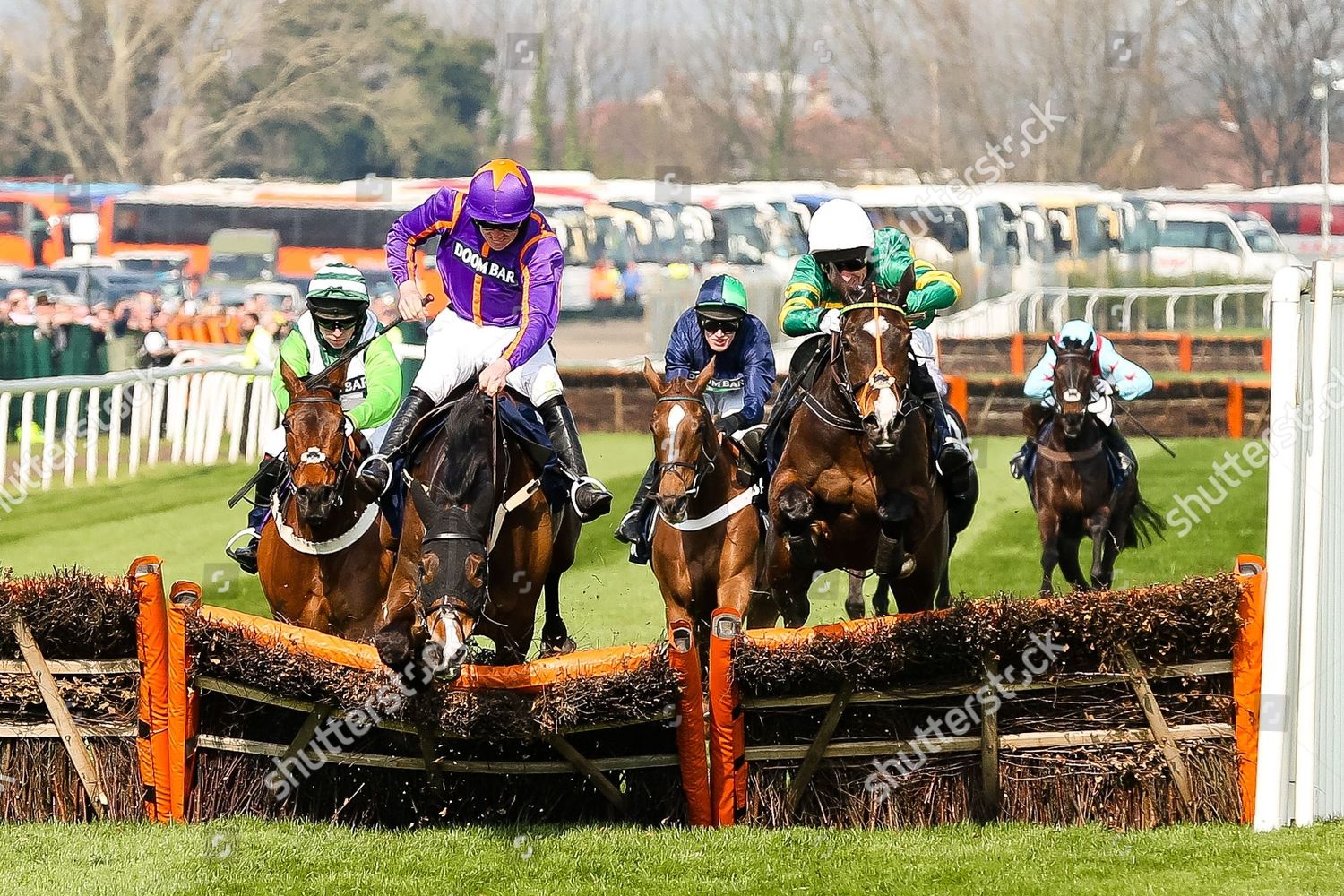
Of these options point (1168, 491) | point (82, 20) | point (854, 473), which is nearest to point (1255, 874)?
point (854, 473)

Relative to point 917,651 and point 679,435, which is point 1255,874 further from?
point 679,435

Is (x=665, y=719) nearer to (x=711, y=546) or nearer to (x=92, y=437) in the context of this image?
(x=711, y=546)

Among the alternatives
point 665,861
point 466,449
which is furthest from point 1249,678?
point 466,449

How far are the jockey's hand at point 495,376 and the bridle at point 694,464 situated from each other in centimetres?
76

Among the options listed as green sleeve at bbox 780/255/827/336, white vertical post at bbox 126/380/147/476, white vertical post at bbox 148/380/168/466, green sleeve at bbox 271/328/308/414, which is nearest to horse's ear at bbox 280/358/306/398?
green sleeve at bbox 271/328/308/414

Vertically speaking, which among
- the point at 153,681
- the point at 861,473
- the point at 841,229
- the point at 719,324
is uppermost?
the point at 841,229

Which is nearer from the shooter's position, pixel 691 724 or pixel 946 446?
pixel 691 724

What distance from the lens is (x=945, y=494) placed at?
7156 mm

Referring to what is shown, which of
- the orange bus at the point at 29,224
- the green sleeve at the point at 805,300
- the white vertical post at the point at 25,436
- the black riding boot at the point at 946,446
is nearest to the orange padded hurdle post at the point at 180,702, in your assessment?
the green sleeve at the point at 805,300

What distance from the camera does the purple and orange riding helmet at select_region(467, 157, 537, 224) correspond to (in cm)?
646

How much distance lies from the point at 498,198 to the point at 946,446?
203 centimetres

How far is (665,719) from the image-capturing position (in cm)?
581

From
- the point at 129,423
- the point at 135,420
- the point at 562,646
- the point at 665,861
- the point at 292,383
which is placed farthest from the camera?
the point at 129,423

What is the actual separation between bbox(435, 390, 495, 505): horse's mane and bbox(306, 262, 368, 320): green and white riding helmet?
1.33 m
